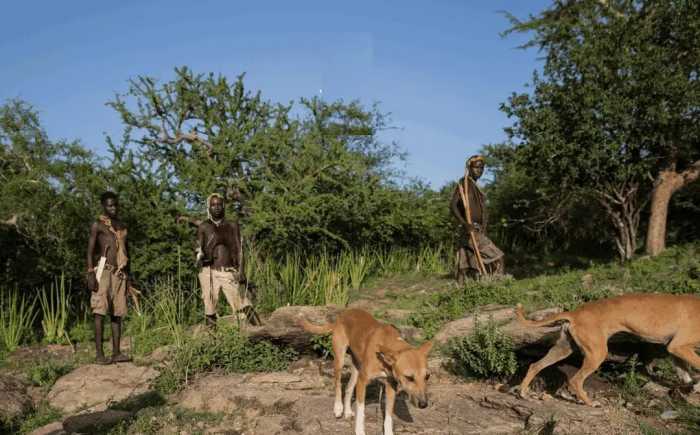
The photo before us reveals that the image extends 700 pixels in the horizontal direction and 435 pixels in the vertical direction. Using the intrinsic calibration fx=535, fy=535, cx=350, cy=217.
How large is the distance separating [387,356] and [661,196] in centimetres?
1026

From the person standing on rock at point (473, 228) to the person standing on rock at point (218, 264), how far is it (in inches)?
162

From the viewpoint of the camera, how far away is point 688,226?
16.4m

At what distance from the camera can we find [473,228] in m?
9.93

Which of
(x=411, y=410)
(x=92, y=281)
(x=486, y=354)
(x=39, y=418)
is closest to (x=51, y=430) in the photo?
(x=39, y=418)

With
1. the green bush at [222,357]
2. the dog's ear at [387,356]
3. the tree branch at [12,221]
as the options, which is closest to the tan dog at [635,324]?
Answer: the dog's ear at [387,356]

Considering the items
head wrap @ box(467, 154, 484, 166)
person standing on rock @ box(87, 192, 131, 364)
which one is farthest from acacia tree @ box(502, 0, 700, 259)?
person standing on rock @ box(87, 192, 131, 364)

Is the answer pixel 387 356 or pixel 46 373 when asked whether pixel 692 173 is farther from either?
pixel 46 373

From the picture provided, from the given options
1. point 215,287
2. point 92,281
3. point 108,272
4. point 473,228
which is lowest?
point 215,287

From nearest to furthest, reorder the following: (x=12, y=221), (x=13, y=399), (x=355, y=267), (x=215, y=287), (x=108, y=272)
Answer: (x=13, y=399), (x=108, y=272), (x=215, y=287), (x=12, y=221), (x=355, y=267)

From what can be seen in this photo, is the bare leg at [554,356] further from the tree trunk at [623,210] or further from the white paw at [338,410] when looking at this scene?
the tree trunk at [623,210]

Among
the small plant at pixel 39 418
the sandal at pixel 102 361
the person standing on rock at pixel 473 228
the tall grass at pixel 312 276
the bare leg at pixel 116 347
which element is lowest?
the small plant at pixel 39 418

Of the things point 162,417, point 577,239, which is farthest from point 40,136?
point 577,239

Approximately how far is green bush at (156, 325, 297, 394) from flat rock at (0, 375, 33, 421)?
60.4 inches

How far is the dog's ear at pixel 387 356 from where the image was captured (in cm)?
434
